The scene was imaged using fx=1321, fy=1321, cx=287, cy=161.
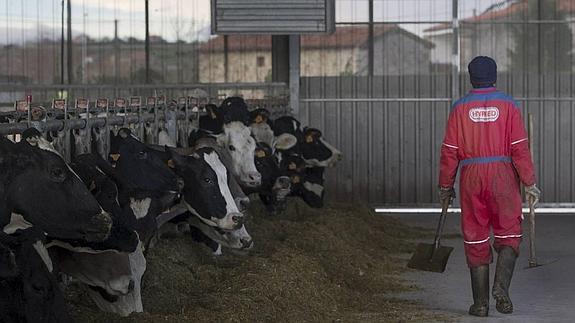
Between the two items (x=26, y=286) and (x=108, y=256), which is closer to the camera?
(x=26, y=286)

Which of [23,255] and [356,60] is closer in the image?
[23,255]

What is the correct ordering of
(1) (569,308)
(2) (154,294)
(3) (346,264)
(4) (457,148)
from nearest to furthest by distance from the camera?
(2) (154,294)
(4) (457,148)
(1) (569,308)
(3) (346,264)

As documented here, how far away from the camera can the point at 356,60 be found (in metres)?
21.0

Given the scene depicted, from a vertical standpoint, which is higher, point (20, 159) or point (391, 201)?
point (20, 159)

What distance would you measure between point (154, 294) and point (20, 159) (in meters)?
2.50

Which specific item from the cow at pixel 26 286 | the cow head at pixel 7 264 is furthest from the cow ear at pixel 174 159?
the cow head at pixel 7 264

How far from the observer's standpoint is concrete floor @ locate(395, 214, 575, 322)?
383 inches

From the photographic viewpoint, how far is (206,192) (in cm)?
959

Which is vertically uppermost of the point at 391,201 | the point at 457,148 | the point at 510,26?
the point at 510,26

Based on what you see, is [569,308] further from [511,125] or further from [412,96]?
[412,96]

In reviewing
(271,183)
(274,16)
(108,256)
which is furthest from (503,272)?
(274,16)

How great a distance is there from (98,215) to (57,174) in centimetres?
29

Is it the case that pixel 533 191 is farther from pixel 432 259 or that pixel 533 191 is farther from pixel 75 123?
pixel 75 123

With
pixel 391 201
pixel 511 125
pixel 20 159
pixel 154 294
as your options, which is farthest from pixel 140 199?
pixel 391 201
